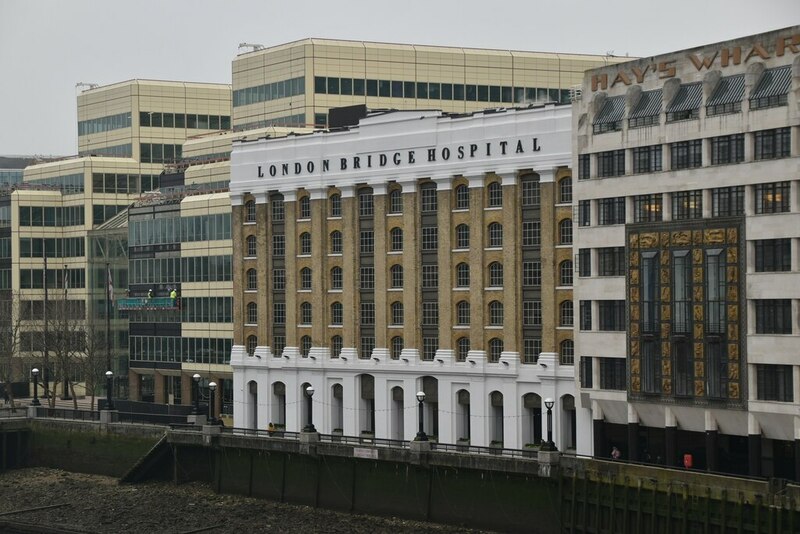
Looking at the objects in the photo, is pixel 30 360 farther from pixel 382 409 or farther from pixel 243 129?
pixel 382 409

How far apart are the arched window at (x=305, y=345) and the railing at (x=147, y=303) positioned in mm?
21071

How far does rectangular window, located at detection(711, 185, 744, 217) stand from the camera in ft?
311

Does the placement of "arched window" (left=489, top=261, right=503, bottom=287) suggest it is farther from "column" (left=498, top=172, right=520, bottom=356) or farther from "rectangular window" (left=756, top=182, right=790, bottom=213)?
"rectangular window" (left=756, top=182, right=790, bottom=213)

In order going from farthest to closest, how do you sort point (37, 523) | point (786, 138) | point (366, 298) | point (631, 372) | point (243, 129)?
1. point (243, 129)
2. point (366, 298)
3. point (37, 523)
4. point (631, 372)
5. point (786, 138)

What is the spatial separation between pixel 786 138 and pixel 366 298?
121 ft

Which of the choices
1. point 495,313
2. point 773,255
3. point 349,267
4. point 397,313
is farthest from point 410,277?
point 773,255

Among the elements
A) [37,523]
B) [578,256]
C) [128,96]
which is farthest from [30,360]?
[578,256]

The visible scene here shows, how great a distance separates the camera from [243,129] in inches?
6053

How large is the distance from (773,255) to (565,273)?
18179 millimetres

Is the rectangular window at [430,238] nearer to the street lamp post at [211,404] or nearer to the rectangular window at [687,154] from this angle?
the street lamp post at [211,404]

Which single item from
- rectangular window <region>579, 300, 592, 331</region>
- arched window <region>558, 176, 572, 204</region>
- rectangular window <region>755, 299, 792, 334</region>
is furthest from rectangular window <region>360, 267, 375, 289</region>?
rectangular window <region>755, 299, 792, 334</region>

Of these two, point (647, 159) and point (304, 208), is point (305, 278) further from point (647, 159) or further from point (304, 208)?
point (647, 159)

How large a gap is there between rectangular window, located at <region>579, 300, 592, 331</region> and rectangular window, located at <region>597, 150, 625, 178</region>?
7.53 metres

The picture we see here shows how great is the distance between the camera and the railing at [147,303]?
144000mm
